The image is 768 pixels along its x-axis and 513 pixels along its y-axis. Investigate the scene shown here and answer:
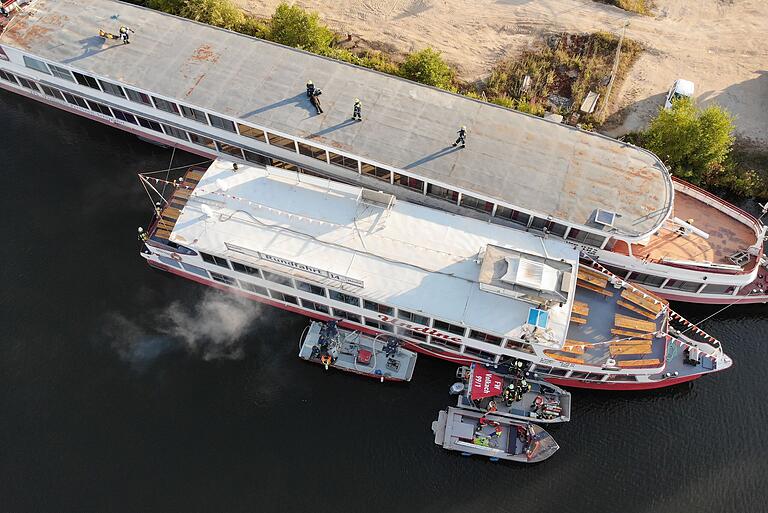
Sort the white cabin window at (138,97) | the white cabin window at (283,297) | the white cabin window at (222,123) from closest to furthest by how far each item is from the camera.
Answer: the white cabin window at (283,297)
the white cabin window at (222,123)
the white cabin window at (138,97)

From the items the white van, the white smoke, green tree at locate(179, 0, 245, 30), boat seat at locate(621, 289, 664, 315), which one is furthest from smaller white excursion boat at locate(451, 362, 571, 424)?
green tree at locate(179, 0, 245, 30)

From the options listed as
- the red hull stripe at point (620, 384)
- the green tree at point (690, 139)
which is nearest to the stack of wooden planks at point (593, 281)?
the red hull stripe at point (620, 384)

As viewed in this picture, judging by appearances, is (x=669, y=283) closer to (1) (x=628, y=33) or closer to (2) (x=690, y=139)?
(2) (x=690, y=139)

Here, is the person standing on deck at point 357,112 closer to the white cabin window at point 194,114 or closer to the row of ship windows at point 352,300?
the white cabin window at point 194,114

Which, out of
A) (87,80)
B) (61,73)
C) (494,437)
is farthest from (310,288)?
(61,73)

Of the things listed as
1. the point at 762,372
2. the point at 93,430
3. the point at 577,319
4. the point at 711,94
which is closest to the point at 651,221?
the point at 577,319

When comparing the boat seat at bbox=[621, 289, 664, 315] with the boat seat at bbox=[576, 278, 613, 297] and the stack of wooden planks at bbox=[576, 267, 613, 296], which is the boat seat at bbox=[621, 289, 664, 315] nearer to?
the boat seat at bbox=[576, 278, 613, 297]
